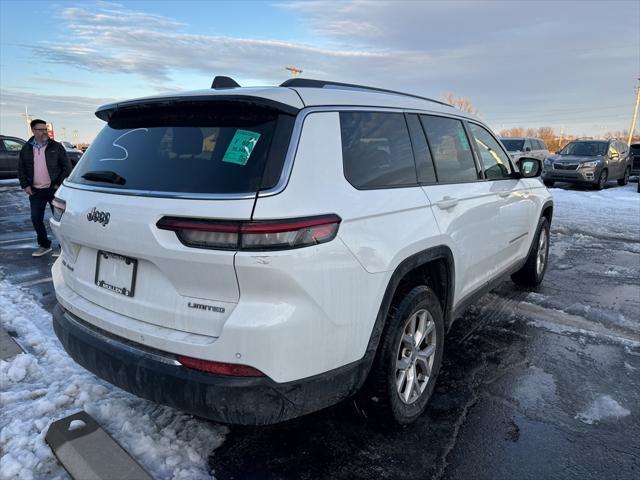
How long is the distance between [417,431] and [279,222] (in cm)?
164

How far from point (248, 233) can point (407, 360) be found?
1.37 meters

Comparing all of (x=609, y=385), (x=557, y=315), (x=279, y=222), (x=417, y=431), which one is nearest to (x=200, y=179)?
(x=279, y=222)

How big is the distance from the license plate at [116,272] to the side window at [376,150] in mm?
1124

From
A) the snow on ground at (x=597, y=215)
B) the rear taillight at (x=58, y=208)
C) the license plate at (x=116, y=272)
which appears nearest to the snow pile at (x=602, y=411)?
the license plate at (x=116, y=272)

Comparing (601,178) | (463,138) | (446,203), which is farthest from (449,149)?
(601,178)

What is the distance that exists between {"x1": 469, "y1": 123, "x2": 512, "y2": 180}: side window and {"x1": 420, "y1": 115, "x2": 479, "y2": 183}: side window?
248mm

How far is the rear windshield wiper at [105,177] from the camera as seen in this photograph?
2372mm

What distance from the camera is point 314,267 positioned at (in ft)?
6.55

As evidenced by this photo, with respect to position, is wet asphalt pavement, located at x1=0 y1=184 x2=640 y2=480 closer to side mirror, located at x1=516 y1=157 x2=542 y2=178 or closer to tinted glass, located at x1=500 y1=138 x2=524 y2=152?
side mirror, located at x1=516 y1=157 x2=542 y2=178

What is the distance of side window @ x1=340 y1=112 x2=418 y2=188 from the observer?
93.8 inches

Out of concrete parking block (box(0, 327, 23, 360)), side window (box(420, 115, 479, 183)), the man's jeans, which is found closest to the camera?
side window (box(420, 115, 479, 183))

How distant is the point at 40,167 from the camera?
6.49 m

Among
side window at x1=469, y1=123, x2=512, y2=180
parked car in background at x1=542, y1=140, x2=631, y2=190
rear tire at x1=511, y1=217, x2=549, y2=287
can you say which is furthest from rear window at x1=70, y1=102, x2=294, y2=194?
parked car in background at x1=542, y1=140, x2=631, y2=190

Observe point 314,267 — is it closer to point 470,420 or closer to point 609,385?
point 470,420
